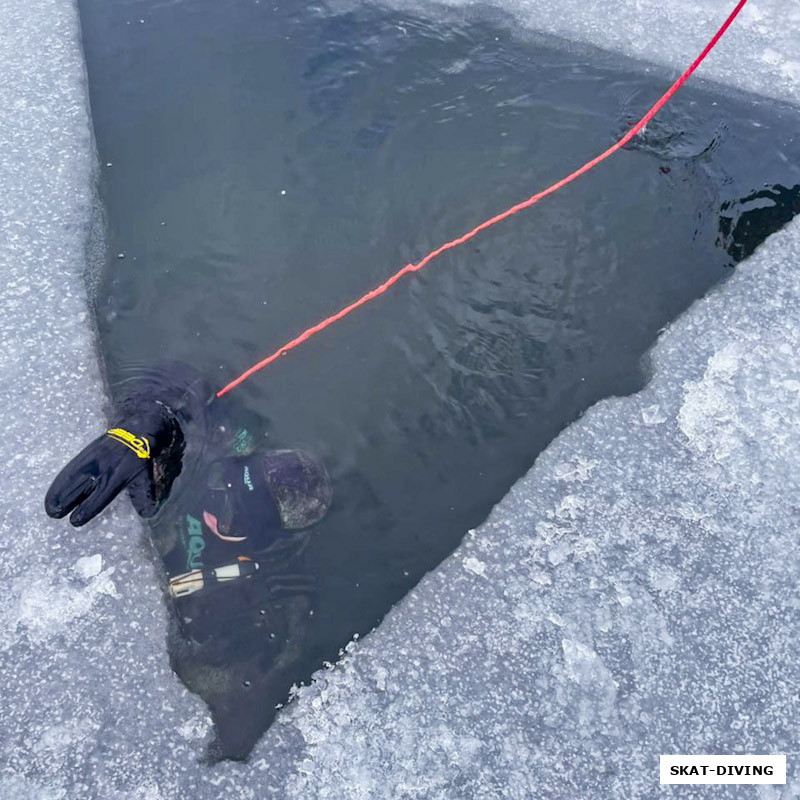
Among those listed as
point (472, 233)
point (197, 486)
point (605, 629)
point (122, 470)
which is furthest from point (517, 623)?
point (472, 233)

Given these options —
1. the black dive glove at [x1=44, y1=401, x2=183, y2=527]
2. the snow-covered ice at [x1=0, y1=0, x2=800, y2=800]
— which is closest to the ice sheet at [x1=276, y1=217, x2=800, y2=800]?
the snow-covered ice at [x1=0, y1=0, x2=800, y2=800]

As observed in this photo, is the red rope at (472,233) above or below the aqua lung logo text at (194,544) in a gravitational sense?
above

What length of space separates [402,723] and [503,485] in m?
0.88

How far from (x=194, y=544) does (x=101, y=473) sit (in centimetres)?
39

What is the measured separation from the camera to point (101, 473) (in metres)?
2.46

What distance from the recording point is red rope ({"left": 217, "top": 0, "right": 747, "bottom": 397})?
9.65 feet

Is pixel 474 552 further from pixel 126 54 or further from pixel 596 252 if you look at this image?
pixel 126 54

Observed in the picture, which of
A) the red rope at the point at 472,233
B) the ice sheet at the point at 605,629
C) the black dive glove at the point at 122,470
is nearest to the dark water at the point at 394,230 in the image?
the red rope at the point at 472,233

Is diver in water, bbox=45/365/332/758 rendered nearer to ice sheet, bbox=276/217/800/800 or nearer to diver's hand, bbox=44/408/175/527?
diver's hand, bbox=44/408/175/527

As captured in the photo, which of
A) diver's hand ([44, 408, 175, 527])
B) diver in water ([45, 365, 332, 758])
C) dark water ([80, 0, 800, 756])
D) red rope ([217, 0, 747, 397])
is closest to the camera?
diver in water ([45, 365, 332, 758])

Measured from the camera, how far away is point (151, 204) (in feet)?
10.8

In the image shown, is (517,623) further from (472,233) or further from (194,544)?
(472,233)

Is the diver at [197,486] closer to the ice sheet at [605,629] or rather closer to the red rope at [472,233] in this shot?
the red rope at [472,233]

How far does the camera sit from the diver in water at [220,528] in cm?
233
